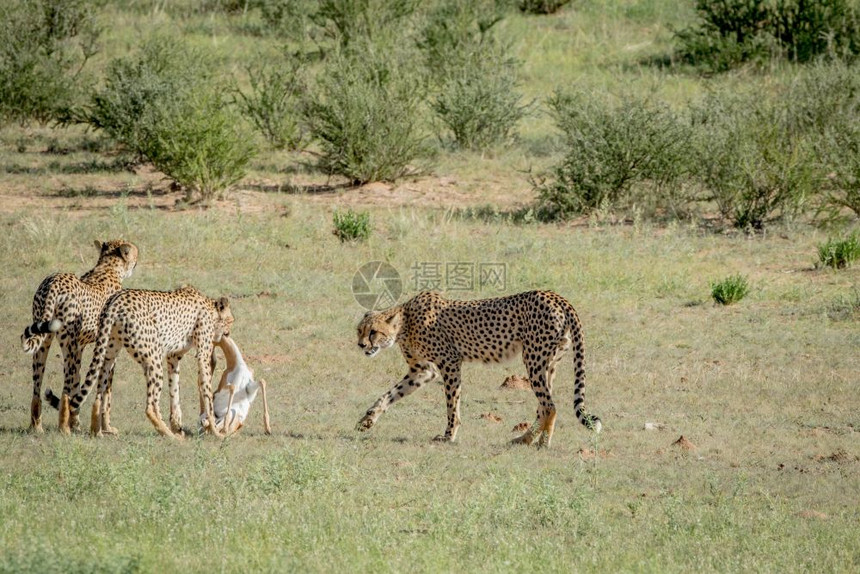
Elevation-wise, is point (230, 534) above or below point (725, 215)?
above

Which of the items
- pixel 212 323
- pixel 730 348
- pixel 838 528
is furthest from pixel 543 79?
pixel 838 528

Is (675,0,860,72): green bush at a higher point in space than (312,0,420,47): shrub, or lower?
lower

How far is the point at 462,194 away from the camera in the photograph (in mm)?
18781

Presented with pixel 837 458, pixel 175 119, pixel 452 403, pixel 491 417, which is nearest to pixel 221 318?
pixel 452 403

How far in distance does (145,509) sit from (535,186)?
11.3 metres

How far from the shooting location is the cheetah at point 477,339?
9.15 metres

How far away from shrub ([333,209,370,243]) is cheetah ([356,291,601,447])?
5.86 metres

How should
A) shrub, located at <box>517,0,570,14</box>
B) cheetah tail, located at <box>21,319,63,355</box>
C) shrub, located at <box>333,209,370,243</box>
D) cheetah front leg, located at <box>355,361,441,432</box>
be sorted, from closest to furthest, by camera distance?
cheetah tail, located at <box>21,319,63,355</box> → cheetah front leg, located at <box>355,361,441,432</box> → shrub, located at <box>333,209,370,243</box> → shrub, located at <box>517,0,570,14</box>

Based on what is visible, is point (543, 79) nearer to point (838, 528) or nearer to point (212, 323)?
point (212, 323)

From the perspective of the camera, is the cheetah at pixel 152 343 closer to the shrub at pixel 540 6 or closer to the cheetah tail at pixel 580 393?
the cheetah tail at pixel 580 393

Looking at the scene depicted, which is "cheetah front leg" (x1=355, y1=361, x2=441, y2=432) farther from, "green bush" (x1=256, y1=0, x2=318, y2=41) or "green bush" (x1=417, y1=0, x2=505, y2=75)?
"green bush" (x1=256, y1=0, x2=318, y2=41)

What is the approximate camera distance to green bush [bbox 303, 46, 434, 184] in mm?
18516

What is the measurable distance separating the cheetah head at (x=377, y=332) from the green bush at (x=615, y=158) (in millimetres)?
8180

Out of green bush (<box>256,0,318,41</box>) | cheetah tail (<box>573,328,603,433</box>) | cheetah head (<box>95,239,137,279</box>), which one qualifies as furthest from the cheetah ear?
green bush (<box>256,0,318,41</box>)
